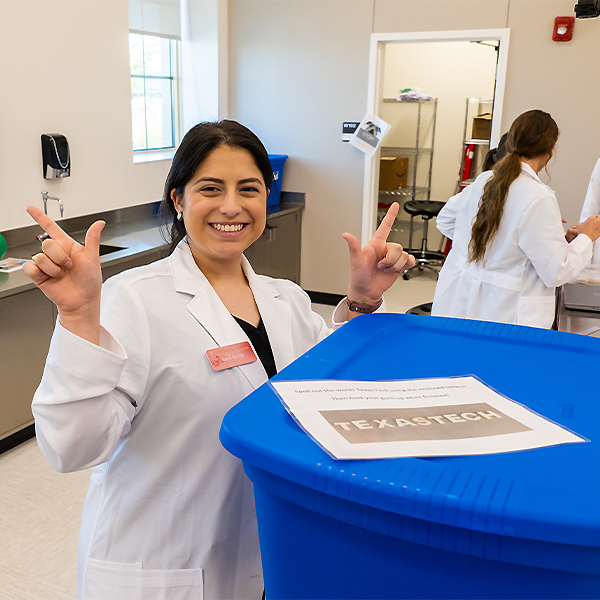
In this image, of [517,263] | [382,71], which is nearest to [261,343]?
[517,263]

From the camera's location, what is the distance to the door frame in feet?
14.7

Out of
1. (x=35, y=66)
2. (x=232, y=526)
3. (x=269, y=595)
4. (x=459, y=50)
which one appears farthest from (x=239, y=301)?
(x=459, y=50)

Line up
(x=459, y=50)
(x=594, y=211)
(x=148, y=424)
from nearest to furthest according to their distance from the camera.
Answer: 1. (x=148, y=424)
2. (x=594, y=211)
3. (x=459, y=50)

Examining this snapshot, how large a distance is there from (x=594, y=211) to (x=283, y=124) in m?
2.64

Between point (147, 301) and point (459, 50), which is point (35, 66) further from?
point (459, 50)

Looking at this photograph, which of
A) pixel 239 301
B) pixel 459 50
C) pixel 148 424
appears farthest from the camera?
pixel 459 50

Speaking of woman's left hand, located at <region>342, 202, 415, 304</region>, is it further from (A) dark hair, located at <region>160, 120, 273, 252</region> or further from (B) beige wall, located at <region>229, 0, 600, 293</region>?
(B) beige wall, located at <region>229, 0, 600, 293</region>

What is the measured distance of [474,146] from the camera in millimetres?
7000

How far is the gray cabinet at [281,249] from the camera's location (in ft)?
16.1

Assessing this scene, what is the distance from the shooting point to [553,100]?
4.42 metres

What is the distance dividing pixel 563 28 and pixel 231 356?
4.13 metres

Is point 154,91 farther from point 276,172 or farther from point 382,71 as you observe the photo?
point 382,71

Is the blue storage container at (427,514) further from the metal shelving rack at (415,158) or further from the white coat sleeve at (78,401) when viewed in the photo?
the metal shelving rack at (415,158)

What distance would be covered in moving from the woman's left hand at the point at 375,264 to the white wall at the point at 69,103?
279 cm
